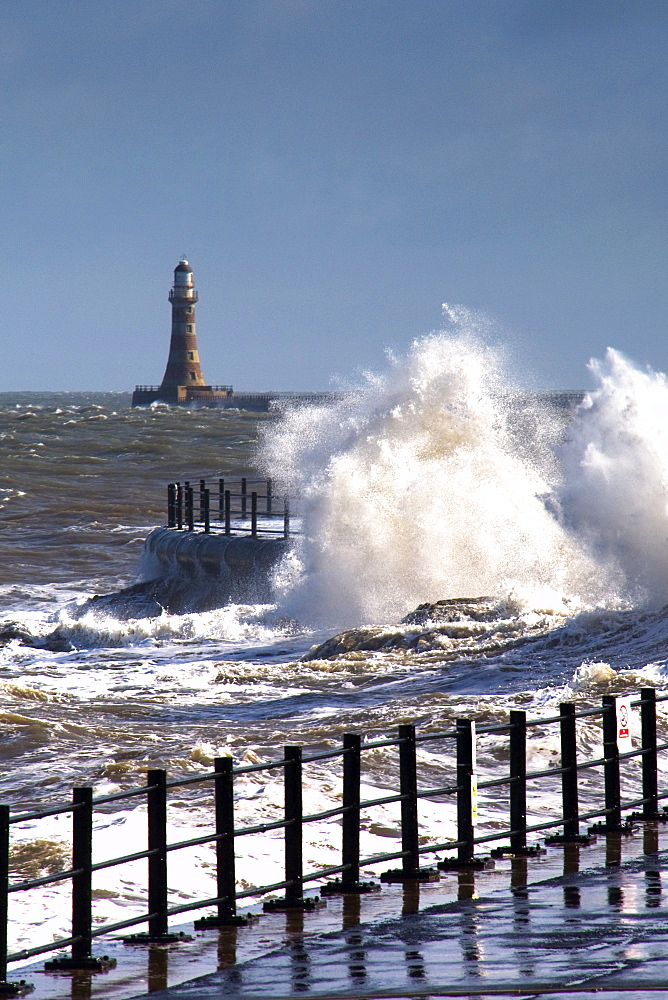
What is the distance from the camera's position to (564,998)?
149 inches

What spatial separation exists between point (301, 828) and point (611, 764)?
177 cm

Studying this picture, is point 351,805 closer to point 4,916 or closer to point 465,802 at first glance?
point 465,802

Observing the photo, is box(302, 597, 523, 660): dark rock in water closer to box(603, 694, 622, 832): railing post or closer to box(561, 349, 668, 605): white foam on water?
box(561, 349, 668, 605): white foam on water

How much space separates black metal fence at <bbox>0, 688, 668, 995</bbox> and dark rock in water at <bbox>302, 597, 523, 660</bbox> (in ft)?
25.2

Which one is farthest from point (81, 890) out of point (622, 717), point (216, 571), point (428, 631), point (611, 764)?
point (216, 571)

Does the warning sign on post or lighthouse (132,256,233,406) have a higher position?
lighthouse (132,256,233,406)

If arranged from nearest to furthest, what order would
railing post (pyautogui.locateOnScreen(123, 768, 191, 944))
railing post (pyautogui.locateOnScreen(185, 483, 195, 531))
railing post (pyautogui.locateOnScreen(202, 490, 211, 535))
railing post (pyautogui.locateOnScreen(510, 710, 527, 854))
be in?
1. railing post (pyautogui.locateOnScreen(123, 768, 191, 944))
2. railing post (pyautogui.locateOnScreen(510, 710, 527, 854))
3. railing post (pyautogui.locateOnScreen(202, 490, 211, 535))
4. railing post (pyautogui.locateOnScreen(185, 483, 195, 531))

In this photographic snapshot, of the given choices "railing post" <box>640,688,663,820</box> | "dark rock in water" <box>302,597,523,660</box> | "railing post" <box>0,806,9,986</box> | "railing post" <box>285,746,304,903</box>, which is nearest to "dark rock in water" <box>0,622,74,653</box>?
"dark rock in water" <box>302,597,523,660</box>

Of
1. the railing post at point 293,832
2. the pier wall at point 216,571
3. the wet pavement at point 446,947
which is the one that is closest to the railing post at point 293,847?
the railing post at point 293,832

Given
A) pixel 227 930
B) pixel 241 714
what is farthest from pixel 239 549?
pixel 227 930

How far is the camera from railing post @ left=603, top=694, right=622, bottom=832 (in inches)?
264

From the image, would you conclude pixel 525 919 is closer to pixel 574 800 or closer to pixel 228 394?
pixel 574 800

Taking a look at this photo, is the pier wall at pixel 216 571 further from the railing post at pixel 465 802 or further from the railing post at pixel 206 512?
the railing post at pixel 465 802

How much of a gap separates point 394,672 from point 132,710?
282 centimetres
